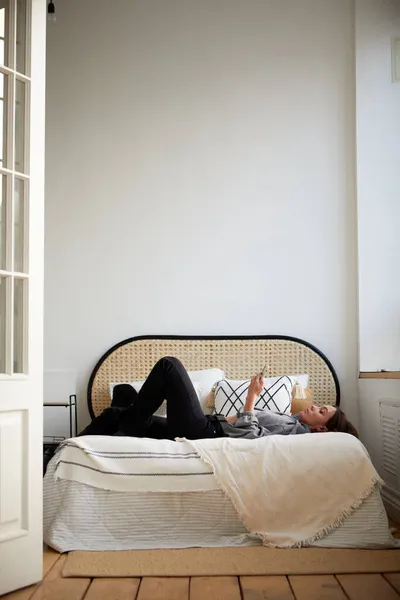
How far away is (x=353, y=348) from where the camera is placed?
4.35 metres

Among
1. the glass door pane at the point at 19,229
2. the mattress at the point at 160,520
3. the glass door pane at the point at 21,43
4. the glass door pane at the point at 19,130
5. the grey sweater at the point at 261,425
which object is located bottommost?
the mattress at the point at 160,520

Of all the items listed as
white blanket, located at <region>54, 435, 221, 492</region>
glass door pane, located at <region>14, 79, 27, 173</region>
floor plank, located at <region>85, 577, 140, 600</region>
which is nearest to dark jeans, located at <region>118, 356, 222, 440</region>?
white blanket, located at <region>54, 435, 221, 492</region>

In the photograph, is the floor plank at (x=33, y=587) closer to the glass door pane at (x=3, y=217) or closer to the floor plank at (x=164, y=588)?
the floor plank at (x=164, y=588)

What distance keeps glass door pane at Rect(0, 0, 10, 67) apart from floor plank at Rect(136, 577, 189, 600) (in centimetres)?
194

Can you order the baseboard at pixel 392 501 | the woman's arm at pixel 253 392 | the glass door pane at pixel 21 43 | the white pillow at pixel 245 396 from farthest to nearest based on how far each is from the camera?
1. the white pillow at pixel 245 396
2. the baseboard at pixel 392 501
3. the woman's arm at pixel 253 392
4. the glass door pane at pixel 21 43

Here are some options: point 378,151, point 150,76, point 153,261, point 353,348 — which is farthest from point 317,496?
point 150,76

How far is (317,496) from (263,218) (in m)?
2.01

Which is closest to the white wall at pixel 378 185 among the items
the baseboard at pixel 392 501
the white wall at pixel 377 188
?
the white wall at pixel 377 188

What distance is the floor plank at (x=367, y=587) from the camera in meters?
2.29

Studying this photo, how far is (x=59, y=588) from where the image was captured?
93.9 inches

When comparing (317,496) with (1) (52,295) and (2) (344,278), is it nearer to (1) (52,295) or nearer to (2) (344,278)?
(2) (344,278)

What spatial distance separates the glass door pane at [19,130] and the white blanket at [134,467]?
122cm

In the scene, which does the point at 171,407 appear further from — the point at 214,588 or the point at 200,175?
the point at 200,175

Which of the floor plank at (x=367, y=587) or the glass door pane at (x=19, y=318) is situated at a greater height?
the glass door pane at (x=19, y=318)
